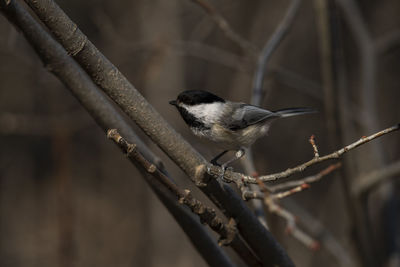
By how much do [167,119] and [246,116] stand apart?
5.11ft

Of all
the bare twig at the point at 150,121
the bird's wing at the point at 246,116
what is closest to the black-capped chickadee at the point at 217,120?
the bird's wing at the point at 246,116

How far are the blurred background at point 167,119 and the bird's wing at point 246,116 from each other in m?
0.41

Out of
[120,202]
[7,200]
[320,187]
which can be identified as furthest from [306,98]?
[7,200]

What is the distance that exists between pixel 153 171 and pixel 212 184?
0.24m

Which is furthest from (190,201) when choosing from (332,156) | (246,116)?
(246,116)

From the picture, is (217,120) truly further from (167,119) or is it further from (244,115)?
(167,119)

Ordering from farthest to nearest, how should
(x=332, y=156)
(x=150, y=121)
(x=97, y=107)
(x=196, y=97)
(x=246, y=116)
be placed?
(x=246, y=116) < (x=196, y=97) < (x=97, y=107) < (x=150, y=121) < (x=332, y=156)

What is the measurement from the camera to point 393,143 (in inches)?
154

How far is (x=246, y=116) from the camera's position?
1897 millimetres

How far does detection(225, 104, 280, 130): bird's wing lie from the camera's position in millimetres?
1839

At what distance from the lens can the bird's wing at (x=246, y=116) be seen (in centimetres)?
184

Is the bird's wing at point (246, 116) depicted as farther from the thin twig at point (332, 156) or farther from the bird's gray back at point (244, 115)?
the thin twig at point (332, 156)

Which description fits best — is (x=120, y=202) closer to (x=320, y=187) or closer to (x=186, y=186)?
(x=186, y=186)

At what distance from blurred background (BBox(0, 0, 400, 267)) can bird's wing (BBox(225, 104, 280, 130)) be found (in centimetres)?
41
